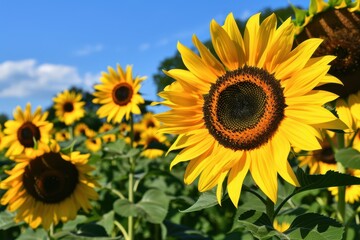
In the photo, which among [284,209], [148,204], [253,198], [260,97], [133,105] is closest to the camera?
[260,97]

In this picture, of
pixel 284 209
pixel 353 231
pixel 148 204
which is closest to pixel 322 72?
pixel 353 231

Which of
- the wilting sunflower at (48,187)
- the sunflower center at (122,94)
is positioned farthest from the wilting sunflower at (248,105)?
the sunflower center at (122,94)

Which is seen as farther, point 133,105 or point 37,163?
point 133,105

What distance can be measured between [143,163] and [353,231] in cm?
585

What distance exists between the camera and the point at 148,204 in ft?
14.7

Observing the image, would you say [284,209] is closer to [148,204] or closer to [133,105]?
[148,204]

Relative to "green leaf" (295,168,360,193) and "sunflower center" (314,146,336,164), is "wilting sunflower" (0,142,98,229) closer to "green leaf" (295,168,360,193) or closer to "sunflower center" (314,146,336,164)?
"sunflower center" (314,146,336,164)

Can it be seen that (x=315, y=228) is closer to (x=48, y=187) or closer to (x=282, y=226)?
(x=282, y=226)

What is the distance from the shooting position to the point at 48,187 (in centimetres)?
424

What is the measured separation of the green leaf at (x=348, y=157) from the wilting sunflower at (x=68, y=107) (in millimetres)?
7045

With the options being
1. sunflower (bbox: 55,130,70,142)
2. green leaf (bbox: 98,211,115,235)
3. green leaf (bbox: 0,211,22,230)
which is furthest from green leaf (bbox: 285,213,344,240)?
sunflower (bbox: 55,130,70,142)

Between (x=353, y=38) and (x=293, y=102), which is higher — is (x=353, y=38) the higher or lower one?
the higher one

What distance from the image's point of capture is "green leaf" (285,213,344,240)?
212 cm

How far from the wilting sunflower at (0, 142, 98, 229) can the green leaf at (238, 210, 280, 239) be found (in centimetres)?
202
